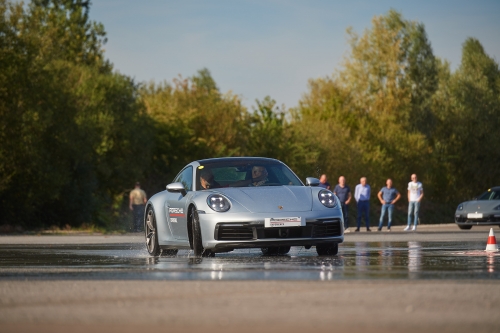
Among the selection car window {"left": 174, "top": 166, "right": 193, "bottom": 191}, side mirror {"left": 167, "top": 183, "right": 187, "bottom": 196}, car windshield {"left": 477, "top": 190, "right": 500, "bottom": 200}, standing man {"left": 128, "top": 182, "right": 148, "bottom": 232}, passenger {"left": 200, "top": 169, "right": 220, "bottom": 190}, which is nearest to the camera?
side mirror {"left": 167, "top": 183, "right": 187, "bottom": 196}

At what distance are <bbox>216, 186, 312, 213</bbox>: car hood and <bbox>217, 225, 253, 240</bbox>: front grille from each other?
28 centimetres

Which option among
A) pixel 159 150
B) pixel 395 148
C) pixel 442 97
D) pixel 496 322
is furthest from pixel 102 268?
pixel 442 97

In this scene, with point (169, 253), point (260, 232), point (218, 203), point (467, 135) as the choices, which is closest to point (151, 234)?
point (169, 253)

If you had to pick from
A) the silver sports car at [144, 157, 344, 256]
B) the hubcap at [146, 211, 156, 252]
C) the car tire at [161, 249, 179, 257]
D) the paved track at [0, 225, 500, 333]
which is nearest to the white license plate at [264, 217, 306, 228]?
the silver sports car at [144, 157, 344, 256]

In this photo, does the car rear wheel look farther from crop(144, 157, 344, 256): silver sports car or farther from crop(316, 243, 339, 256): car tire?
crop(316, 243, 339, 256): car tire

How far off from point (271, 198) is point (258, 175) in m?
1.17

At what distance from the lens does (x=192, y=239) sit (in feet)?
50.5

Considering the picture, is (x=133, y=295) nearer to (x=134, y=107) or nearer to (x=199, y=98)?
(x=134, y=107)

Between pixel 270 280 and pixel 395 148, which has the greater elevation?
pixel 395 148

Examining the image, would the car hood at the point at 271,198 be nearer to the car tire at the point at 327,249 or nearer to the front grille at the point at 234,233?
the front grille at the point at 234,233

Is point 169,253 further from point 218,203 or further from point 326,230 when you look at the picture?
point 326,230

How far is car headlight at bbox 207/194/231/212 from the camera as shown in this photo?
14680 millimetres

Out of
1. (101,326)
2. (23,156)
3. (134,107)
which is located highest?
(134,107)

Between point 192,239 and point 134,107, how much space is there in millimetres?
52271
